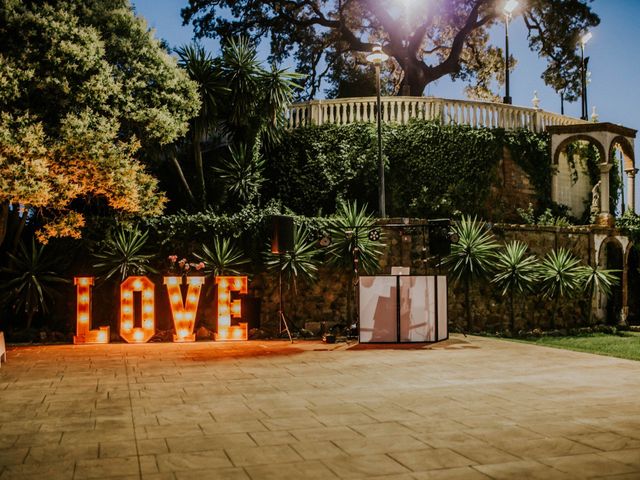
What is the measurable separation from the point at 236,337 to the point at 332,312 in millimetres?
2555

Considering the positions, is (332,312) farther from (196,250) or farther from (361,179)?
(361,179)

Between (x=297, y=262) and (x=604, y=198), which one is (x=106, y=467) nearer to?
(x=297, y=262)

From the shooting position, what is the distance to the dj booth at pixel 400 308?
37.0ft

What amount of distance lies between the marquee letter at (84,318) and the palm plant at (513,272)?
30.2 ft

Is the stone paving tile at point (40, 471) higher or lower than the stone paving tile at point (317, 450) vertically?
lower

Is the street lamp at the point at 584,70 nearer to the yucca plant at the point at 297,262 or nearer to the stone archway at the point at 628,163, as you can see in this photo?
the stone archway at the point at 628,163

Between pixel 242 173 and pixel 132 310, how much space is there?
17.3ft

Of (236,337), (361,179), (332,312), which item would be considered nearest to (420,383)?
(236,337)

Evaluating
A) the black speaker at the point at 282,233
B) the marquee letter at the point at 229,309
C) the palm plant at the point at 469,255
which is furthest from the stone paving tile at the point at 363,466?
the palm plant at the point at 469,255

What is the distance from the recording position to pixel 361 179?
1767 centimetres

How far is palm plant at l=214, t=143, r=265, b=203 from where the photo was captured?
16266 millimetres

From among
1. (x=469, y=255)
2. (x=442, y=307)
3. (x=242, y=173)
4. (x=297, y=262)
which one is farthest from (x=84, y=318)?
(x=469, y=255)

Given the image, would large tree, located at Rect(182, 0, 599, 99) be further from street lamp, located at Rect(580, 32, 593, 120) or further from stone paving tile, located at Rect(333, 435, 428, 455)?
stone paving tile, located at Rect(333, 435, 428, 455)

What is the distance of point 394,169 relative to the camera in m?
17.9
